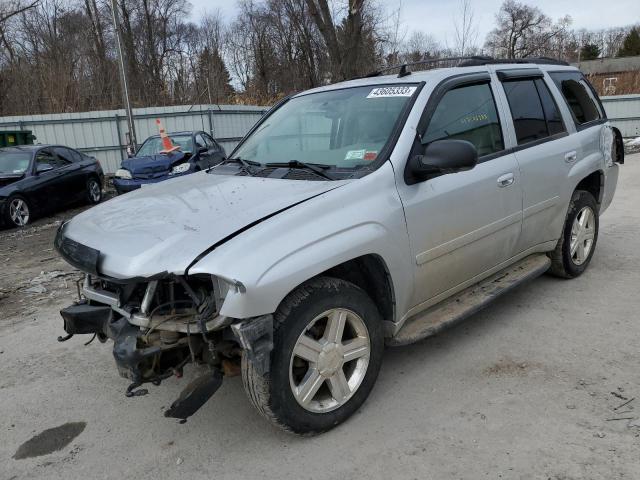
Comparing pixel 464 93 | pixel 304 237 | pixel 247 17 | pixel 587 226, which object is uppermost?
pixel 247 17

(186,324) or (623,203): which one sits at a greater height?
(186,324)

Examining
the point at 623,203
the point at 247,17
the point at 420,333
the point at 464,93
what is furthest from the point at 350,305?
the point at 247,17

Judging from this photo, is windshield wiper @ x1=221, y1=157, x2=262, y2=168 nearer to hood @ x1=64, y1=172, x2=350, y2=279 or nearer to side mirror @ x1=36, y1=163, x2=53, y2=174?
hood @ x1=64, y1=172, x2=350, y2=279

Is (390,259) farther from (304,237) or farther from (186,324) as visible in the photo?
(186,324)

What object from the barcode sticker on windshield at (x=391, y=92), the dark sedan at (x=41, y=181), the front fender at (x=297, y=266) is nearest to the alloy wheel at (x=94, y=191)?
the dark sedan at (x=41, y=181)

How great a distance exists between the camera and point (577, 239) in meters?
4.91

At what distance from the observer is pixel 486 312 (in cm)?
441

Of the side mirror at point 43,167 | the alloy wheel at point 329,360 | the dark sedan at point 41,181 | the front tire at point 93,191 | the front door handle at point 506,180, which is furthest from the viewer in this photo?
the front tire at point 93,191

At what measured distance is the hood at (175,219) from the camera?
251cm

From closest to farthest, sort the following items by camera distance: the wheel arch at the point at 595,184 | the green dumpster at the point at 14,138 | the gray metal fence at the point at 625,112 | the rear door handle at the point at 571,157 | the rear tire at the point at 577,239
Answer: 1. the rear door handle at the point at 571,157
2. the rear tire at the point at 577,239
3. the wheel arch at the point at 595,184
4. the green dumpster at the point at 14,138
5. the gray metal fence at the point at 625,112

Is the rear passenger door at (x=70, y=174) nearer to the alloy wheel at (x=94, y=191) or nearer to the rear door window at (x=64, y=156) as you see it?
the rear door window at (x=64, y=156)

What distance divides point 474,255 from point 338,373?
52.4 inches

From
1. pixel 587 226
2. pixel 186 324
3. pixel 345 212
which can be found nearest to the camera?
pixel 186 324

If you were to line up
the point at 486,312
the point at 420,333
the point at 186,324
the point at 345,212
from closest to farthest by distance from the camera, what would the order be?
the point at 186,324 → the point at 345,212 → the point at 420,333 → the point at 486,312
